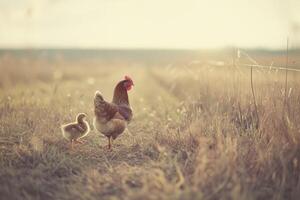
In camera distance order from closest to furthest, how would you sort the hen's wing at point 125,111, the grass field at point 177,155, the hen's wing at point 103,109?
the grass field at point 177,155 < the hen's wing at point 103,109 < the hen's wing at point 125,111

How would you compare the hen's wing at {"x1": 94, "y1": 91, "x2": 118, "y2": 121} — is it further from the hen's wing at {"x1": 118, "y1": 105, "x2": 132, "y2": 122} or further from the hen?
the hen's wing at {"x1": 118, "y1": 105, "x2": 132, "y2": 122}

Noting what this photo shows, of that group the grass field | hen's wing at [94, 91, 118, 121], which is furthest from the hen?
the grass field

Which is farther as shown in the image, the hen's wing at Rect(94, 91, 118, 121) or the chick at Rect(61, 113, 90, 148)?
the chick at Rect(61, 113, 90, 148)

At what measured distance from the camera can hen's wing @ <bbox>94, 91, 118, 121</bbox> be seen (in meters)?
5.74

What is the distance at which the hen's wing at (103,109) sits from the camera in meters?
5.74

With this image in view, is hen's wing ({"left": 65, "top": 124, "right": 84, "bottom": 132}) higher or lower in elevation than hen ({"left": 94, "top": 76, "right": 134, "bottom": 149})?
lower

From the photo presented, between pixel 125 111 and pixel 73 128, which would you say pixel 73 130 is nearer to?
pixel 73 128

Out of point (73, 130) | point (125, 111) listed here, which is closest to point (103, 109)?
point (125, 111)

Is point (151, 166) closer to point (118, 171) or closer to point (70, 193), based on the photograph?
point (118, 171)

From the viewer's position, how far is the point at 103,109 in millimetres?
5742

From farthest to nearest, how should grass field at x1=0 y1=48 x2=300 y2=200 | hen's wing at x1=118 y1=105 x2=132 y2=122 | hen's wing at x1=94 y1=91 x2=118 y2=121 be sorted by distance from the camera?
1. hen's wing at x1=118 y1=105 x2=132 y2=122
2. hen's wing at x1=94 y1=91 x2=118 y2=121
3. grass field at x1=0 y1=48 x2=300 y2=200

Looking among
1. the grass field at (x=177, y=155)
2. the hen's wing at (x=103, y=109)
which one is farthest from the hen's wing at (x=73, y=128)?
the hen's wing at (x=103, y=109)

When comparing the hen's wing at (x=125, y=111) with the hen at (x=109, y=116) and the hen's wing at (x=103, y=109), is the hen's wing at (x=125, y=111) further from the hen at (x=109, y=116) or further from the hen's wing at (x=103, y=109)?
→ the hen's wing at (x=103, y=109)

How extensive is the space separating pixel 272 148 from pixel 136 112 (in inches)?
204
